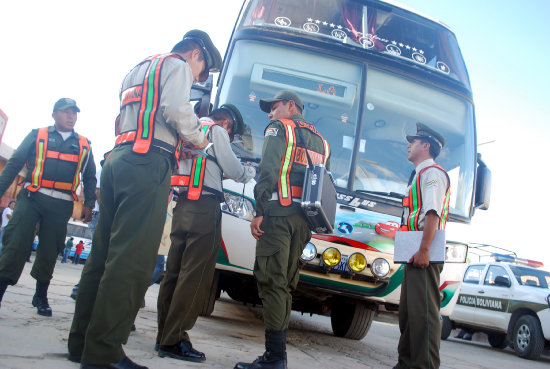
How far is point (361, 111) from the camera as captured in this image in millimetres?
4641

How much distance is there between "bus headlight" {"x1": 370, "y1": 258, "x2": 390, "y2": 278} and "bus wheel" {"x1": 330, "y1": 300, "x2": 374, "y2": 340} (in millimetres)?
1185

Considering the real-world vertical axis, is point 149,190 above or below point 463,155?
below

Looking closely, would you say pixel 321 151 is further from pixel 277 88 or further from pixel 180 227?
pixel 277 88

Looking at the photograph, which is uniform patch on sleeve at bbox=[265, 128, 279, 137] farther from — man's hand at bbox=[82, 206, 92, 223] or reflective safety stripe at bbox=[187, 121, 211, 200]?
man's hand at bbox=[82, 206, 92, 223]

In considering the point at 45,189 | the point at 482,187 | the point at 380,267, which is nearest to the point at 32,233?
the point at 45,189

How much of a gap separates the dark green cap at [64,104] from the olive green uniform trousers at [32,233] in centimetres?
81

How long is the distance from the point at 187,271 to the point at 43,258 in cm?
149

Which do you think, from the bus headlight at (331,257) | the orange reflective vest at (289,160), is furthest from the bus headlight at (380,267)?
the orange reflective vest at (289,160)

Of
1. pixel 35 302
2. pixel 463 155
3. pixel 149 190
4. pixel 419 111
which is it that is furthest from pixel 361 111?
pixel 35 302

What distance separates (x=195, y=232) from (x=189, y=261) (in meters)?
0.19

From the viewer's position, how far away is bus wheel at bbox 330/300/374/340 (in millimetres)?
5285

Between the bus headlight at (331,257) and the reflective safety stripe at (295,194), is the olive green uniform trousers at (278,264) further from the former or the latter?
the bus headlight at (331,257)

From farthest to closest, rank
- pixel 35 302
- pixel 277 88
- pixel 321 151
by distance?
pixel 277 88
pixel 35 302
pixel 321 151

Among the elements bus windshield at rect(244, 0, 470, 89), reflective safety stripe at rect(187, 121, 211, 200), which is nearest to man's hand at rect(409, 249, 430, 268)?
reflective safety stripe at rect(187, 121, 211, 200)
